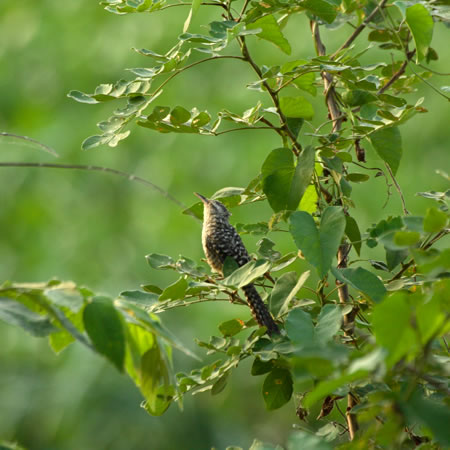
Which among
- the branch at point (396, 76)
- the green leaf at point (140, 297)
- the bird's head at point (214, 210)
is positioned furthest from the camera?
the bird's head at point (214, 210)

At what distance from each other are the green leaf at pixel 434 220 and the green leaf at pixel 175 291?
0.30 meters

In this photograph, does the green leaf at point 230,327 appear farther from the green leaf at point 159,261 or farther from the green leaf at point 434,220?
the green leaf at point 434,220

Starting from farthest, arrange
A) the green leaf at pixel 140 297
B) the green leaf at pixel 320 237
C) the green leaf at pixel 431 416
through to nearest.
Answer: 1. the green leaf at pixel 140 297
2. the green leaf at pixel 320 237
3. the green leaf at pixel 431 416

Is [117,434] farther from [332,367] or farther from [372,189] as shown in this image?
[332,367]

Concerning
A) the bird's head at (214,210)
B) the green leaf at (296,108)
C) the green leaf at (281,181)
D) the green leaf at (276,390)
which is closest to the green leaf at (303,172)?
the green leaf at (281,181)

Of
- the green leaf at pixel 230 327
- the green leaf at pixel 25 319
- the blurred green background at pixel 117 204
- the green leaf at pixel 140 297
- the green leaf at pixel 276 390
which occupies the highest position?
the green leaf at pixel 25 319

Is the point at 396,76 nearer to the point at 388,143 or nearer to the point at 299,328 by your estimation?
the point at 388,143

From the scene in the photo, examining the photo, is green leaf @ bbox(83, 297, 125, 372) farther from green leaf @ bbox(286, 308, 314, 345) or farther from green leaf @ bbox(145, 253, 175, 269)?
green leaf @ bbox(145, 253, 175, 269)

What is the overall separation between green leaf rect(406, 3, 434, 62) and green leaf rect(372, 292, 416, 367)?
487mm

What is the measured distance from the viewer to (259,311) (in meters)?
0.91

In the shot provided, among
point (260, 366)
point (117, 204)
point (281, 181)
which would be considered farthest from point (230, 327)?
point (117, 204)

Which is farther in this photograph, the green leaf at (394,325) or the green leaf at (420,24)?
the green leaf at (420,24)

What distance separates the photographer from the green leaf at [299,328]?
0.55 meters

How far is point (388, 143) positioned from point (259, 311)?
0.90 feet
